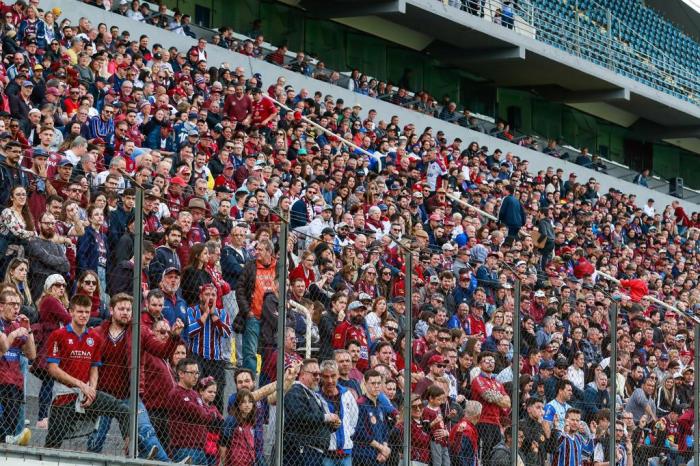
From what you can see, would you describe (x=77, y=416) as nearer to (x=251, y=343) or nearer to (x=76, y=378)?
(x=76, y=378)

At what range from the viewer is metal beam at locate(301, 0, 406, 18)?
1161 inches

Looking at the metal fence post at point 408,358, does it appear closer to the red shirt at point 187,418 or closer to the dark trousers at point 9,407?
the red shirt at point 187,418

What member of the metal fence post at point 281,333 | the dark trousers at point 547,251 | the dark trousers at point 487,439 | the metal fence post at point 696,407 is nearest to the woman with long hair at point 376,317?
the metal fence post at point 281,333

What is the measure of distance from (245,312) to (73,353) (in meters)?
1.43

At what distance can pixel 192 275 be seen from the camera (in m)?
9.52

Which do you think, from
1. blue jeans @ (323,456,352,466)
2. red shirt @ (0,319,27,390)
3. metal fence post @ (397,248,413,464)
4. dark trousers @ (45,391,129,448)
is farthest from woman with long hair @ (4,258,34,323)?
metal fence post @ (397,248,413,464)

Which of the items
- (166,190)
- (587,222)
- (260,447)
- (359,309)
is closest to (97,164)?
(166,190)

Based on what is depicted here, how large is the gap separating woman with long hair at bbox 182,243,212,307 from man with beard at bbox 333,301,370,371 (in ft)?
3.49

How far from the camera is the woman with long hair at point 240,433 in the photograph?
362 inches

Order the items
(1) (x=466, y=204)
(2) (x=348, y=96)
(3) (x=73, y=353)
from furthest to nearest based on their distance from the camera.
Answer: (2) (x=348, y=96) → (1) (x=466, y=204) → (3) (x=73, y=353)

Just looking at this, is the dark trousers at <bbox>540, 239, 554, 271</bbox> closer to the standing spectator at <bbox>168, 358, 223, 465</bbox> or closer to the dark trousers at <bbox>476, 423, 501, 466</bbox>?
the dark trousers at <bbox>476, 423, 501, 466</bbox>

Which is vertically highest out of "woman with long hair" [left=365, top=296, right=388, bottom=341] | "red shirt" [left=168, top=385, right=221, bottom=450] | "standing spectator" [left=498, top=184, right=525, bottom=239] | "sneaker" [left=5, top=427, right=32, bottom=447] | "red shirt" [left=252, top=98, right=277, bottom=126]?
"red shirt" [left=252, top=98, right=277, bottom=126]

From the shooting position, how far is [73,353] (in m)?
8.55

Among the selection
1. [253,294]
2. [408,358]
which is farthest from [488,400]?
[253,294]
